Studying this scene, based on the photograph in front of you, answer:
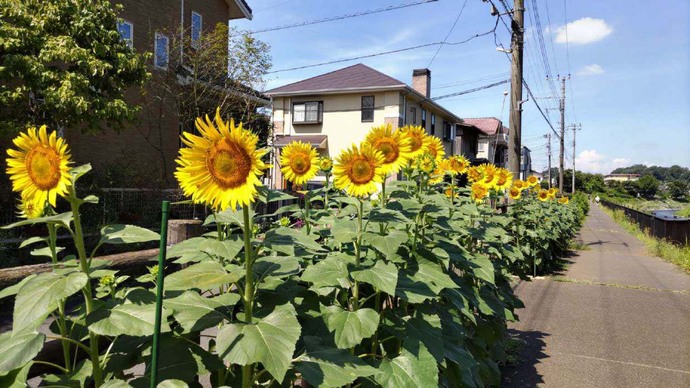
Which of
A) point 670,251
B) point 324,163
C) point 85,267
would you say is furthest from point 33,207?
point 670,251

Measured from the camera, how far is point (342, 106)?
24766 millimetres

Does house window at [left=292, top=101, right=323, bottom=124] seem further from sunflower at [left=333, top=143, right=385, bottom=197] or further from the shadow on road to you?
sunflower at [left=333, top=143, right=385, bottom=197]

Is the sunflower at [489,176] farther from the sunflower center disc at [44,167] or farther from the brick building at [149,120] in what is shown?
the brick building at [149,120]

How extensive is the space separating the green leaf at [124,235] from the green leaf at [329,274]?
52 centimetres

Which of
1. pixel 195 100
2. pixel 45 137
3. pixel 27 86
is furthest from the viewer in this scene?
pixel 195 100

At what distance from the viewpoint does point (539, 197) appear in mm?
9703

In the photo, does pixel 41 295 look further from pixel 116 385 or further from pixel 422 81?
pixel 422 81

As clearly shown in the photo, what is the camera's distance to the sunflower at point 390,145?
2.53 m

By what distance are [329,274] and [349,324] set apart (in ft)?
0.64

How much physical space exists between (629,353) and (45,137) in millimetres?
5637

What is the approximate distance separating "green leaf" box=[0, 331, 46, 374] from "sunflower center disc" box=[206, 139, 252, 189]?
60cm

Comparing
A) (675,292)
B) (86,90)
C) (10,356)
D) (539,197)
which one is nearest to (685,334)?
(675,292)

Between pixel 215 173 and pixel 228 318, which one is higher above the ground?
pixel 215 173

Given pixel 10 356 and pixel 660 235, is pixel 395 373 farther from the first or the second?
pixel 660 235
